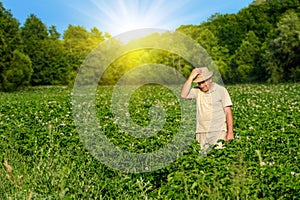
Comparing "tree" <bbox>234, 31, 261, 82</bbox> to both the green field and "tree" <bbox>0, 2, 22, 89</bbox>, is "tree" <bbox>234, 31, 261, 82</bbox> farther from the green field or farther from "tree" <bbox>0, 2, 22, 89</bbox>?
the green field

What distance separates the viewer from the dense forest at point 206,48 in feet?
136

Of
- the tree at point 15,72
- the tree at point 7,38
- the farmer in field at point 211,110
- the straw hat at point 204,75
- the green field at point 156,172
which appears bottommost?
the green field at point 156,172

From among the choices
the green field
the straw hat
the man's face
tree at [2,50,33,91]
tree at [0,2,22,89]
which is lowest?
the green field

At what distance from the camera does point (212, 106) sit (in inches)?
239

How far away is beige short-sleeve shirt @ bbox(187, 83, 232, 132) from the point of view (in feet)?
19.9

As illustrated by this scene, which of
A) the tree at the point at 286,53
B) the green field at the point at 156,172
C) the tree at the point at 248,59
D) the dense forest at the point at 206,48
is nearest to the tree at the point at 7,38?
the dense forest at the point at 206,48

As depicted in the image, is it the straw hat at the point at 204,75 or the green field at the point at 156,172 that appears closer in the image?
the green field at the point at 156,172

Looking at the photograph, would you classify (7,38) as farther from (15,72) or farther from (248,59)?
(248,59)

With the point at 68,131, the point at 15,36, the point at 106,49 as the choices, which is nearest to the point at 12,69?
the point at 15,36

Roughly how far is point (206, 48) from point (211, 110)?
56389mm

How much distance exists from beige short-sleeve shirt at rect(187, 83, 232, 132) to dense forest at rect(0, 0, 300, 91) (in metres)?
35.9

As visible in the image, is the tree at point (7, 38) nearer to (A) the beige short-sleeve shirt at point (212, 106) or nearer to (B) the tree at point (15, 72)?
(B) the tree at point (15, 72)

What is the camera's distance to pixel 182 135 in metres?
6.72

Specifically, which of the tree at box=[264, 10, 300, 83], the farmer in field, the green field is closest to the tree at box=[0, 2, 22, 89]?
the tree at box=[264, 10, 300, 83]
